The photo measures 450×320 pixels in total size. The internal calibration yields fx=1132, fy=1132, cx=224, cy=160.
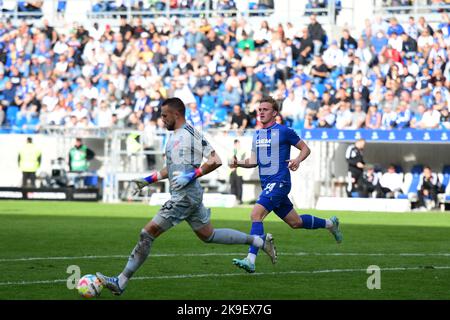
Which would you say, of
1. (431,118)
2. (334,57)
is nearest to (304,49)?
(334,57)

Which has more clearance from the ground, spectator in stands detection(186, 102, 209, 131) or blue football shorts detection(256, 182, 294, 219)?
spectator in stands detection(186, 102, 209, 131)

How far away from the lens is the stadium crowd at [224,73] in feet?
108

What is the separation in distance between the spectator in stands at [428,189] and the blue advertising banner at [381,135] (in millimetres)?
1135

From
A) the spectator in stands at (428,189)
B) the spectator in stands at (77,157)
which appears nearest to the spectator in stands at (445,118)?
the spectator in stands at (428,189)

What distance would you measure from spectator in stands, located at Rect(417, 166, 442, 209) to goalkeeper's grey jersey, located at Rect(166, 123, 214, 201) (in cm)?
2065

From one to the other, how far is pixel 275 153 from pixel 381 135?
1753 centimetres

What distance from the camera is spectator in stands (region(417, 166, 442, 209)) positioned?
104ft

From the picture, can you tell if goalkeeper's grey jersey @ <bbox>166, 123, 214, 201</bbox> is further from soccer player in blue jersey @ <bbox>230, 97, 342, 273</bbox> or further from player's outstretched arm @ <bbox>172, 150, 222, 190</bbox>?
soccer player in blue jersey @ <bbox>230, 97, 342, 273</bbox>

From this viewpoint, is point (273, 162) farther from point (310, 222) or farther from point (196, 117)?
point (196, 117)

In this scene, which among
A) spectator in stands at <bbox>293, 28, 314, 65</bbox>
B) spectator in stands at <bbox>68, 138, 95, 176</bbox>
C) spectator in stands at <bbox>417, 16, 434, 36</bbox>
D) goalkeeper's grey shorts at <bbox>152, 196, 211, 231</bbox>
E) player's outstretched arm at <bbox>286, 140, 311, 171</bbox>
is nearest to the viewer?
goalkeeper's grey shorts at <bbox>152, 196, 211, 231</bbox>

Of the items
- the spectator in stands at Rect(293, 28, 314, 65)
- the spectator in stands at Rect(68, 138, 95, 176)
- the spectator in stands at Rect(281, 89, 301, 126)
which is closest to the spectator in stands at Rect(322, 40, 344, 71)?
the spectator in stands at Rect(293, 28, 314, 65)

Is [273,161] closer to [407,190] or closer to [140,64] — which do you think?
[407,190]

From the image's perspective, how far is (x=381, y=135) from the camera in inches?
1244
